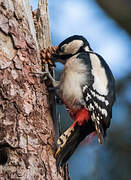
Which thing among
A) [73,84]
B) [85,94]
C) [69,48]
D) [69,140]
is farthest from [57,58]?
[69,140]

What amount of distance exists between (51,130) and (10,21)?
77 centimetres

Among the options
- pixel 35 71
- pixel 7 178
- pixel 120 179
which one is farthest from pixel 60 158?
pixel 120 179

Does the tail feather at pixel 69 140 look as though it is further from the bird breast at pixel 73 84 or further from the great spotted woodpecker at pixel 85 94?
the bird breast at pixel 73 84

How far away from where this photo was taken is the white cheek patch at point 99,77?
3070 mm

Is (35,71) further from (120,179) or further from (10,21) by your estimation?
(120,179)

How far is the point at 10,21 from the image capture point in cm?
278

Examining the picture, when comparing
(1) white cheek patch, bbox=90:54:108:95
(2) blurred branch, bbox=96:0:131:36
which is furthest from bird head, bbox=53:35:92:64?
(2) blurred branch, bbox=96:0:131:36

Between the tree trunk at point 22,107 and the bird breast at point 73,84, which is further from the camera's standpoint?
the bird breast at point 73,84

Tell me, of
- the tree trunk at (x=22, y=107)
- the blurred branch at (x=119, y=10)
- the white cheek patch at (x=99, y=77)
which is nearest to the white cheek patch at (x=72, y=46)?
the white cheek patch at (x=99, y=77)

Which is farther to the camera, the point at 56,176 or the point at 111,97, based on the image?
the point at 111,97

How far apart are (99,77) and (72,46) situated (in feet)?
1.20

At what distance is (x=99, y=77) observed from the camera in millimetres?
3115

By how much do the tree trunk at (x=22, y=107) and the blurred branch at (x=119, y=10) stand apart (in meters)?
1.53

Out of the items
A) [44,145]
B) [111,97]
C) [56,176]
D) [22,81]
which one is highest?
[22,81]
